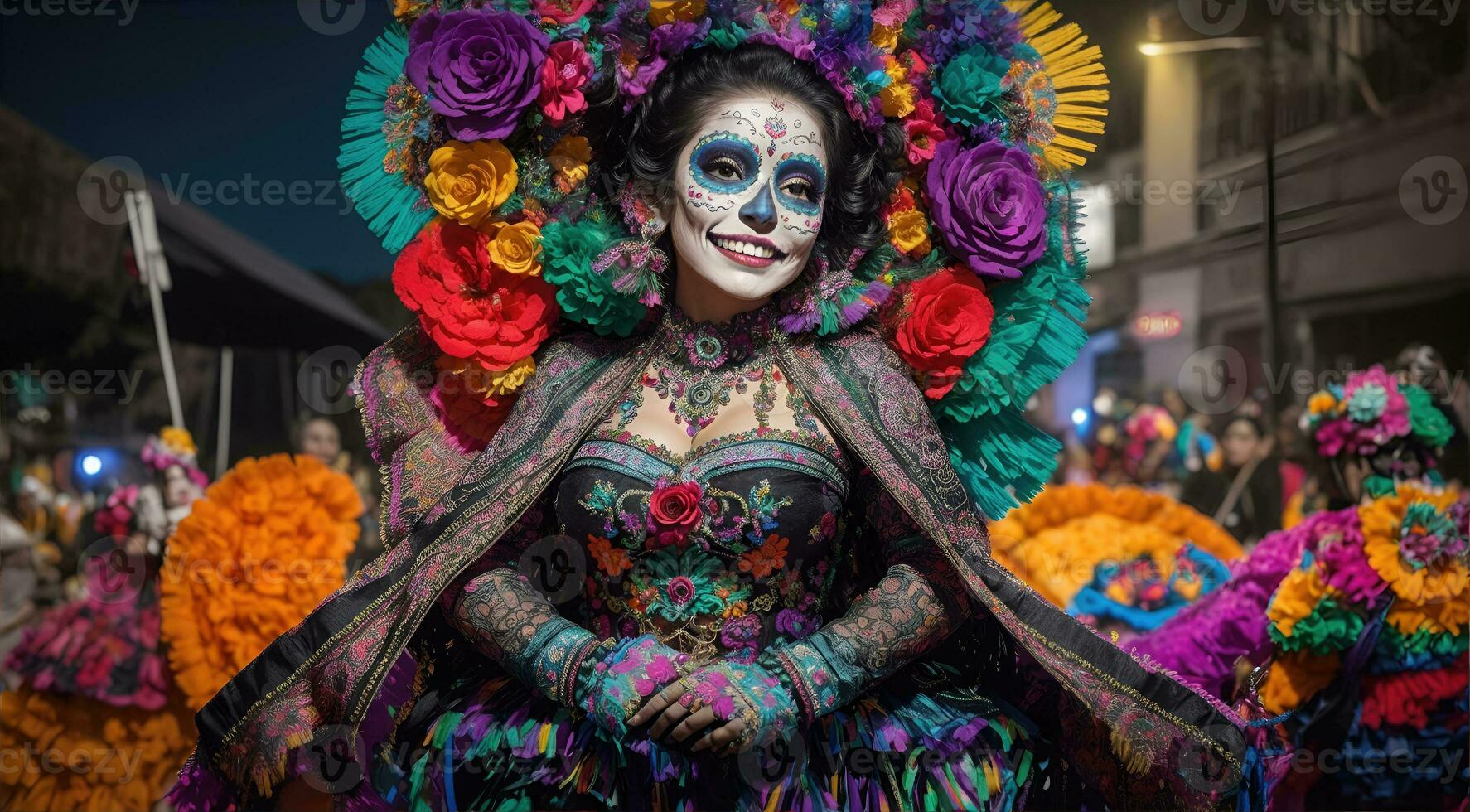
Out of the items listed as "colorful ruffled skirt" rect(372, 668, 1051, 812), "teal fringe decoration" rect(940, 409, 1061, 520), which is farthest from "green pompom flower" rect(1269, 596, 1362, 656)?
"colorful ruffled skirt" rect(372, 668, 1051, 812)

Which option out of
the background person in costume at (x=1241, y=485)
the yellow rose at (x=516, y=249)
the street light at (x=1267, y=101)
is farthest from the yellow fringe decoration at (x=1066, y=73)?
the background person in costume at (x=1241, y=485)

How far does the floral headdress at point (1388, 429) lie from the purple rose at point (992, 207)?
5.68 ft

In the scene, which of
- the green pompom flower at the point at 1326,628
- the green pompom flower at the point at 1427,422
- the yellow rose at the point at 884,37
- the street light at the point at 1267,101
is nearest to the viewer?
the yellow rose at the point at 884,37

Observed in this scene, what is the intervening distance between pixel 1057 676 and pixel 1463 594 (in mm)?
1706

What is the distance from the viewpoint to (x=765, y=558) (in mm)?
2059

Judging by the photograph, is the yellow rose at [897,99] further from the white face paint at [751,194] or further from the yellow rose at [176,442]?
the yellow rose at [176,442]

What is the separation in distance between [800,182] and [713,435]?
0.43 meters

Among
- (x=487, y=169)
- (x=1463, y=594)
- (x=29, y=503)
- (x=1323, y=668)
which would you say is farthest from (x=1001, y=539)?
(x=29, y=503)

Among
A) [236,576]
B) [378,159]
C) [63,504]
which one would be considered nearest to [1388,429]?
[378,159]

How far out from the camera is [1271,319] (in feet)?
17.1

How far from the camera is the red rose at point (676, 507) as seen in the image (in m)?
1.97

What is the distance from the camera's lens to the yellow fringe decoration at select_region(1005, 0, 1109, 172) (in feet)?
7.38

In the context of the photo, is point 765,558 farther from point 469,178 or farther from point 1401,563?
point 1401,563

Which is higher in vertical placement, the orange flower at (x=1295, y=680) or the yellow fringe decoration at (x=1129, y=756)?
the yellow fringe decoration at (x=1129, y=756)
